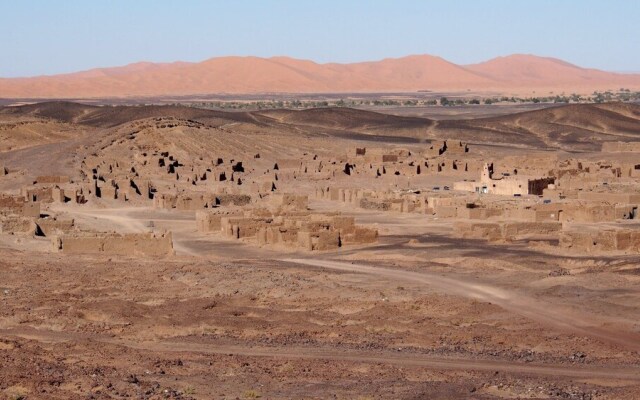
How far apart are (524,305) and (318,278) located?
6324 millimetres

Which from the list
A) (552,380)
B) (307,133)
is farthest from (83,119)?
(552,380)

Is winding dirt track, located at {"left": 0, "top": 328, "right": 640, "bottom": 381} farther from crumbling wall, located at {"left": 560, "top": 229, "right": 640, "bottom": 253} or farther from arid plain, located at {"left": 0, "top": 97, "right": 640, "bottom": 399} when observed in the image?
crumbling wall, located at {"left": 560, "top": 229, "right": 640, "bottom": 253}

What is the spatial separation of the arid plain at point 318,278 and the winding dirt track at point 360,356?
0.26 feet

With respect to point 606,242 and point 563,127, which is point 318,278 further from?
point 563,127

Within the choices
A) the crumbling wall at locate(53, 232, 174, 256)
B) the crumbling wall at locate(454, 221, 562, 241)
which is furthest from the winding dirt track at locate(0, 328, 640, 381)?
the crumbling wall at locate(454, 221, 562, 241)

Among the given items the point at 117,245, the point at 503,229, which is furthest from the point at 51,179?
the point at 503,229

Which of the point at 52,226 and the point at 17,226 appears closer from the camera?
the point at 17,226

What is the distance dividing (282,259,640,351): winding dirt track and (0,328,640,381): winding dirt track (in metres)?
2.56

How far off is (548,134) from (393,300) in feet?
281

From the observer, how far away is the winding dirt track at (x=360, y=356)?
21391mm

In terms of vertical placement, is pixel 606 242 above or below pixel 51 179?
above

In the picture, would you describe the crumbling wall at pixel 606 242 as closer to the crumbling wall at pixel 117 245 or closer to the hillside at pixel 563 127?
the crumbling wall at pixel 117 245

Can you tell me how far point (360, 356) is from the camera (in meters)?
22.7

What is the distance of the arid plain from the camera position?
20.8m
